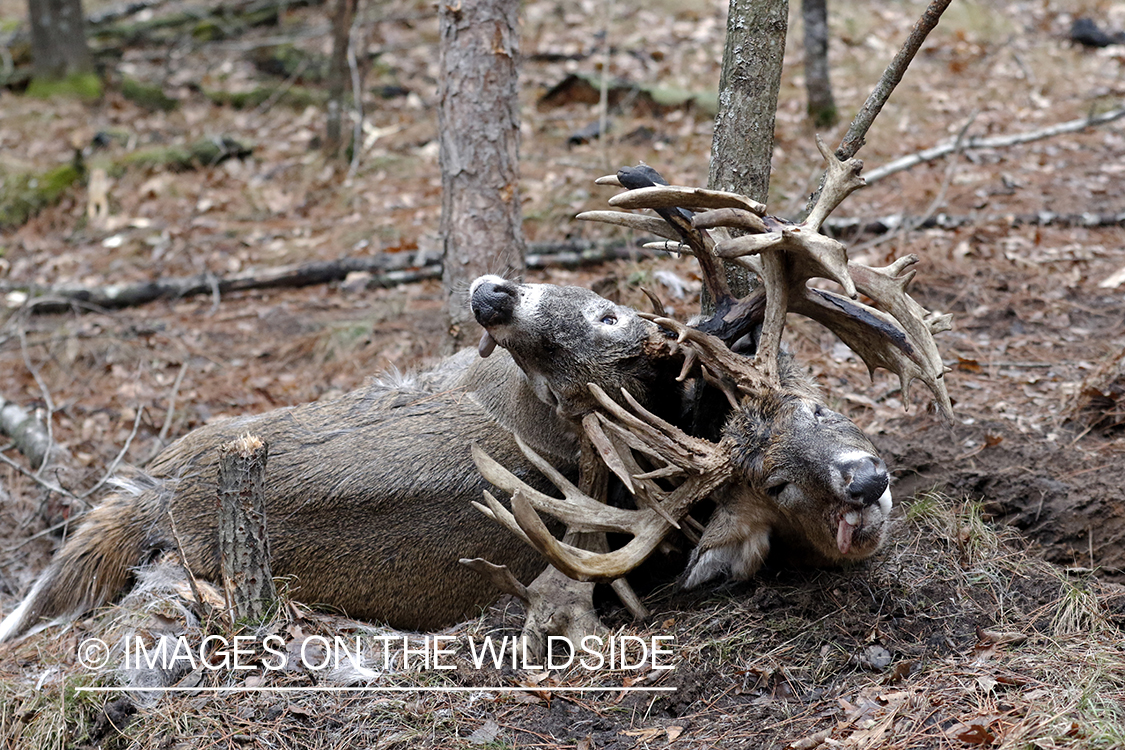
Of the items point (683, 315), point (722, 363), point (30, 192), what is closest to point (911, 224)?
point (683, 315)

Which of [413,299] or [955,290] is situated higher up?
[955,290]

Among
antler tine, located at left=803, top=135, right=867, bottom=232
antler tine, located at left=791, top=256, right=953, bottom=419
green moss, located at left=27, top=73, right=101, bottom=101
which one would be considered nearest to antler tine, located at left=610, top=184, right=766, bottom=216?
antler tine, located at left=803, top=135, right=867, bottom=232

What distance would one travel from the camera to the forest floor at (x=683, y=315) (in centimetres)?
363

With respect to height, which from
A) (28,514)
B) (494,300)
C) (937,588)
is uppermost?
(494,300)

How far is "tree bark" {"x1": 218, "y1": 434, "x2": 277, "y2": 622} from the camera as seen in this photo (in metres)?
3.94

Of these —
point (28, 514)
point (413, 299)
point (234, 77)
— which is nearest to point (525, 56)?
point (234, 77)

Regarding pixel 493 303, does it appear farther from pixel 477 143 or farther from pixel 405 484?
pixel 477 143

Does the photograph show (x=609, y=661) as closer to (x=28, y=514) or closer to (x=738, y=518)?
(x=738, y=518)

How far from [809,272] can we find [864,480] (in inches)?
39.0

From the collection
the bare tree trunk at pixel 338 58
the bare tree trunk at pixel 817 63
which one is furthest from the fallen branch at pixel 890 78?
the bare tree trunk at pixel 338 58

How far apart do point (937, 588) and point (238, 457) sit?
116 inches

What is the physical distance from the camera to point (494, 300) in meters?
4.26

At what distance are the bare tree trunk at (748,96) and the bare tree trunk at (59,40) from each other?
12.6m

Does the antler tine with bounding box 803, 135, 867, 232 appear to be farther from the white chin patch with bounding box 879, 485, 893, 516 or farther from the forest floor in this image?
the forest floor
